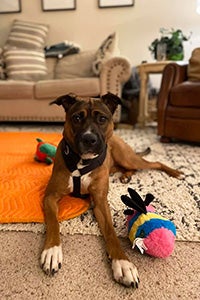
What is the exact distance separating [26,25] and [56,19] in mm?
511

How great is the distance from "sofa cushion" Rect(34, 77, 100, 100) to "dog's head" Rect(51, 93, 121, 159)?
6.29 ft

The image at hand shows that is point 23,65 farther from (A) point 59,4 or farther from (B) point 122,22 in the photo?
(B) point 122,22

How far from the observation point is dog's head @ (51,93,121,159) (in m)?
1.15

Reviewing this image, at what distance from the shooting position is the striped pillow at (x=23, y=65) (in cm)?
374

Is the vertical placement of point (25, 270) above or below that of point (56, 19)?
below

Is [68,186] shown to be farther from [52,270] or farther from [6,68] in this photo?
[6,68]

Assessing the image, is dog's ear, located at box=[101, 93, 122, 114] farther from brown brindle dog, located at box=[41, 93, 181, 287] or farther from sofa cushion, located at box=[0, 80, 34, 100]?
sofa cushion, located at box=[0, 80, 34, 100]

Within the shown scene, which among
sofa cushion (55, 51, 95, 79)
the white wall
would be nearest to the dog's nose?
sofa cushion (55, 51, 95, 79)

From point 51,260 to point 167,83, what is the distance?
85.5 inches

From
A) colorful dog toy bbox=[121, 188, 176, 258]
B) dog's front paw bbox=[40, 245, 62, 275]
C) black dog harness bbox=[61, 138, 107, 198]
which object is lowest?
Answer: dog's front paw bbox=[40, 245, 62, 275]

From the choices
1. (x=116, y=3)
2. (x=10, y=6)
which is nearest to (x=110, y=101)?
(x=116, y=3)

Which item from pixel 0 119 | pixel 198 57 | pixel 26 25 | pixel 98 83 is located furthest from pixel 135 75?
pixel 0 119

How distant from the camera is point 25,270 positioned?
2.99 ft

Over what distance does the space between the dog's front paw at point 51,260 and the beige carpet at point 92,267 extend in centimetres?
2
